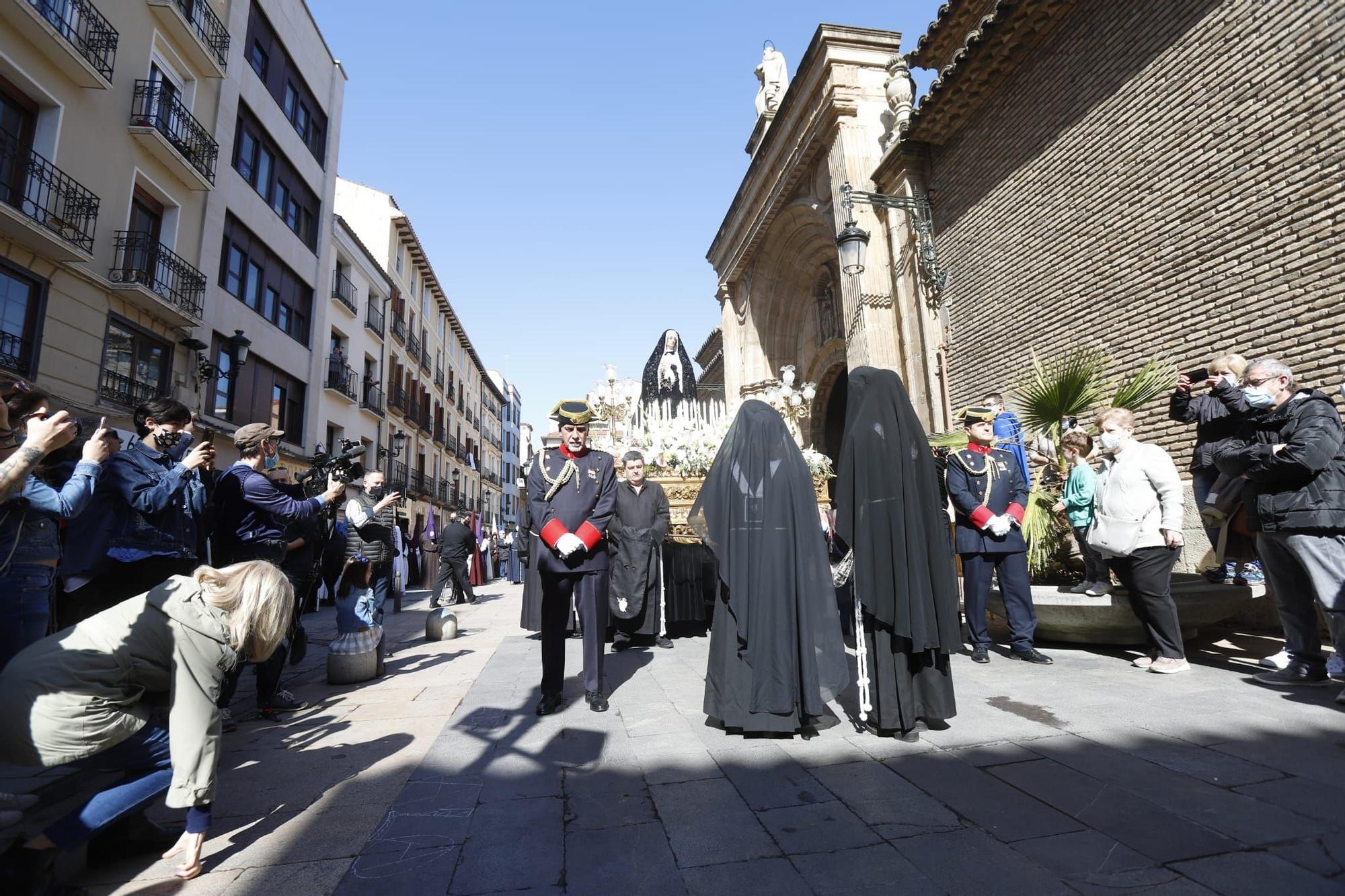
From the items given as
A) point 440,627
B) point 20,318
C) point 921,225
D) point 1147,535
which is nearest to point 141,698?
point 440,627

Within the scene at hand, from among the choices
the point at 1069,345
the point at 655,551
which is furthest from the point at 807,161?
the point at 655,551

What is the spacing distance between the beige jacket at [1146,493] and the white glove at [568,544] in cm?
390

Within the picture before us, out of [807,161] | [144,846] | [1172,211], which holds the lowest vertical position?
[144,846]

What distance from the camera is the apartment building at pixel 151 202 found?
10.8m

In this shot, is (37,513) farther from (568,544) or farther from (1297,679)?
(1297,679)

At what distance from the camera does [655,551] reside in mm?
7184

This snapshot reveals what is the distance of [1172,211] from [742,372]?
1412 centimetres

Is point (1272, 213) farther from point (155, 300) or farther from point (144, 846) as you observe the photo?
point (155, 300)

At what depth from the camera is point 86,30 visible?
11.9 m

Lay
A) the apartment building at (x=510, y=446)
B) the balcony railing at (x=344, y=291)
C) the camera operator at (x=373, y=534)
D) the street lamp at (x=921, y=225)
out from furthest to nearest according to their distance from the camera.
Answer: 1. the apartment building at (x=510, y=446)
2. the balcony railing at (x=344, y=291)
3. the street lamp at (x=921, y=225)
4. the camera operator at (x=373, y=534)

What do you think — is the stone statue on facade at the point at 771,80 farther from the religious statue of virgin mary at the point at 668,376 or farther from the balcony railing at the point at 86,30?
the balcony railing at the point at 86,30

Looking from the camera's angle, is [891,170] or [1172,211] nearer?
[1172,211]

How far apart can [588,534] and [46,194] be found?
42.1 ft

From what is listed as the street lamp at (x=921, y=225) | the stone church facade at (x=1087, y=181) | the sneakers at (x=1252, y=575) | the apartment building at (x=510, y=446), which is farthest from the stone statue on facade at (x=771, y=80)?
the apartment building at (x=510, y=446)
